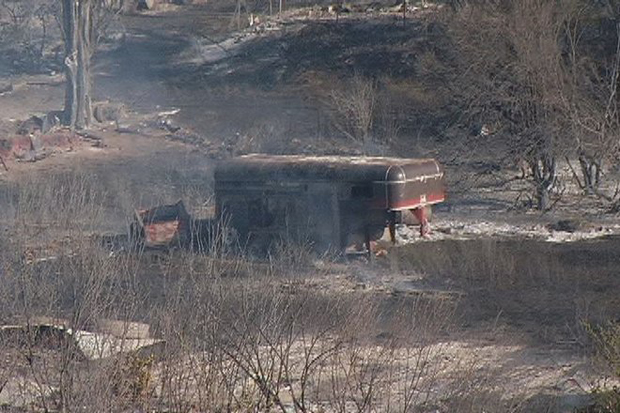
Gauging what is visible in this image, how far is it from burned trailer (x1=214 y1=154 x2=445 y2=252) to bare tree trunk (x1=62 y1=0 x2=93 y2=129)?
1542 centimetres

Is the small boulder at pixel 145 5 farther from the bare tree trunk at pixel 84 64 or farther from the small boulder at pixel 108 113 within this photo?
the small boulder at pixel 108 113

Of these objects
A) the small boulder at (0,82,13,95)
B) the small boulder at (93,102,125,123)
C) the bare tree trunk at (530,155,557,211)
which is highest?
the bare tree trunk at (530,155,557,211)

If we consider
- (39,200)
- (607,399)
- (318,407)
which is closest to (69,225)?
A: (39,200)

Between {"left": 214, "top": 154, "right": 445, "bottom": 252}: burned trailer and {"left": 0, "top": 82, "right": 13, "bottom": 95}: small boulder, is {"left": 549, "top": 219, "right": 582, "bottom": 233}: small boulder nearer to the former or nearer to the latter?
{"left": 214, "top": 154, "right": 445, "bottom": 252}: burned trailer

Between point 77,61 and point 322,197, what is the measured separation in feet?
62.3

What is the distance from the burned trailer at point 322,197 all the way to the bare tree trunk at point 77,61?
1542 centimetres

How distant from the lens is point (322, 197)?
2017 cm

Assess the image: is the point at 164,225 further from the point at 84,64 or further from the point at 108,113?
the point at 84,64

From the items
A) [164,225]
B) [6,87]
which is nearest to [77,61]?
[6,87]

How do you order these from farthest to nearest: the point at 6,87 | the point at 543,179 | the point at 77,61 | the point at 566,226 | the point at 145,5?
the point at 145,5
the point at 6,87
the point at 77,61
the point at 543,179
the point at 566,226

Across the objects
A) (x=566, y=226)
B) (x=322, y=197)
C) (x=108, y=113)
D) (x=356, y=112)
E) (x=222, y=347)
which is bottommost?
(x=108, y=113)

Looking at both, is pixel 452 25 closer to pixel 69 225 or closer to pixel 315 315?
pixel 69 225

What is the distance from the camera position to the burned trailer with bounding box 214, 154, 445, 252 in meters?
19.9

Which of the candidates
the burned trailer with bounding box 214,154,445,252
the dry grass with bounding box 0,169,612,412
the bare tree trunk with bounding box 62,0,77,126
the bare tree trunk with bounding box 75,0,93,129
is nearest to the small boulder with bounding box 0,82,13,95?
the bare tree trunk with bounding box 75,0,93,129
